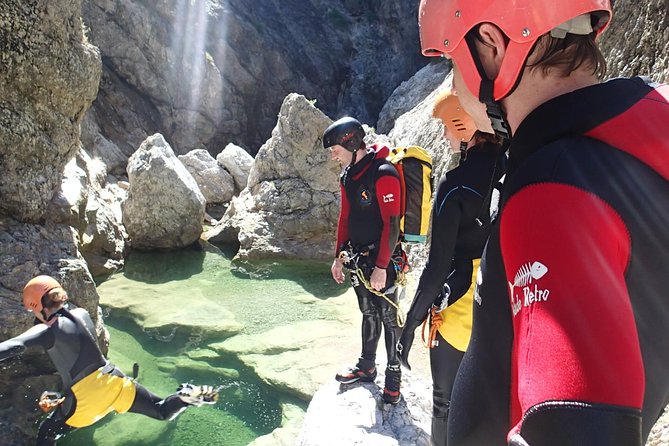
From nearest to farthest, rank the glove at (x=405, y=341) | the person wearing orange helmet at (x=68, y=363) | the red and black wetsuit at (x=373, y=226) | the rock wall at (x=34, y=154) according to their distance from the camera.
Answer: the glove at (x=405, y=341) < the red and black wetsuit at (x=373, y=226) < the person wearing orange helmet at (x=68, y=363) < the rock wall at (x=34, y=154)

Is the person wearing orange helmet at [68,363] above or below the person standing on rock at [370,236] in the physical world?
below

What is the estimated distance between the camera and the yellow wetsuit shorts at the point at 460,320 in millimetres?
2551

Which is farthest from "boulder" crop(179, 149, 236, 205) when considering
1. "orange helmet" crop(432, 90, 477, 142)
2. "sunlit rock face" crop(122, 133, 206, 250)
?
"orange helmet" crop(432, 90, 477, 142)

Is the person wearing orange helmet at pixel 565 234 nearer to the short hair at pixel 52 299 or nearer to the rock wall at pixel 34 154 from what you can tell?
the short hair at pixel 52 299

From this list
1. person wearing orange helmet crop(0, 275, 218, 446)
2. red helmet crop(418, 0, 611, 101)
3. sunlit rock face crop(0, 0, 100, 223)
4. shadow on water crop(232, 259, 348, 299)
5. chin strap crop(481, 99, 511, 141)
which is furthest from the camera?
shadow on water crop(232, 259, 348, 299)

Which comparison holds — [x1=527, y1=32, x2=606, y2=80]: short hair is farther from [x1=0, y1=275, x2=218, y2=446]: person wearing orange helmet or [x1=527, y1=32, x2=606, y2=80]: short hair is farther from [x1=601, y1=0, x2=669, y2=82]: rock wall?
[x1=0, y1=275, x2=218, y2=446]: person wearing orange helmet

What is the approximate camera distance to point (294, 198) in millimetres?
10180

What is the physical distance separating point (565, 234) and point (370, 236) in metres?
3.17

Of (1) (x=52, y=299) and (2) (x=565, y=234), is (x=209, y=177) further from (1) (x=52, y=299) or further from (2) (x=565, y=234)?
(2) (x=565, y=234)

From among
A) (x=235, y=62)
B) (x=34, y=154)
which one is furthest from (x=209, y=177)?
(x=235, y=62)

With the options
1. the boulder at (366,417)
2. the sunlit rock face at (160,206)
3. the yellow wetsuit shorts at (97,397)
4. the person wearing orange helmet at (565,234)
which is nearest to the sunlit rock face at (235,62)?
the sunlit rock face at (160,206)

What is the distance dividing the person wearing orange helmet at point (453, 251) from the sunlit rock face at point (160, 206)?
27.5ft

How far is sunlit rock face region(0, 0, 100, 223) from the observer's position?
519 cm

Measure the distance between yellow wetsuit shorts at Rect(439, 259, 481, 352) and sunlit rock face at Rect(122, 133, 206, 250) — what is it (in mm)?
8628
